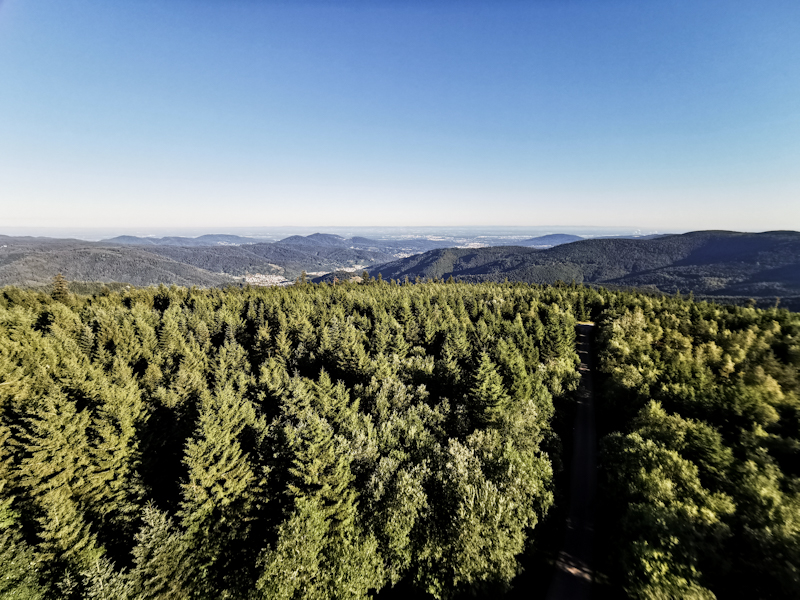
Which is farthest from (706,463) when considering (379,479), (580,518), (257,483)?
(257,483)

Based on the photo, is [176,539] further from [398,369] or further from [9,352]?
[9,352]

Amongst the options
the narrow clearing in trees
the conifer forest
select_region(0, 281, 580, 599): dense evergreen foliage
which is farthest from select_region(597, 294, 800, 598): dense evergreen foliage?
select_region(0, 281, 580, 599): dense evergreen foliage

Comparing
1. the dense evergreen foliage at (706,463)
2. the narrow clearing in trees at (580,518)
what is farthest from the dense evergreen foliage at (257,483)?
the dense evergreen foliage at (706,463)

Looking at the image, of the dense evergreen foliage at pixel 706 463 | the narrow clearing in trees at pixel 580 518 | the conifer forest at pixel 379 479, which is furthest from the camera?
the narrow clearing in trees at pixel 580 518

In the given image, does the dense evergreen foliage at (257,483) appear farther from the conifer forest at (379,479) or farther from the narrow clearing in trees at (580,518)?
the narrow clearing in trees at (580,518)

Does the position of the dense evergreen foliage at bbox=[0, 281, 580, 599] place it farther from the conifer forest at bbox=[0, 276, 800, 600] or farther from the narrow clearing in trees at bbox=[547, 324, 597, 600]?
the narrow clearing in trees at bbox=[547, 324, 597, 600]

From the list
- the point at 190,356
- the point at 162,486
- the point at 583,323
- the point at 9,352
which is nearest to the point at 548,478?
the point at 162,486
